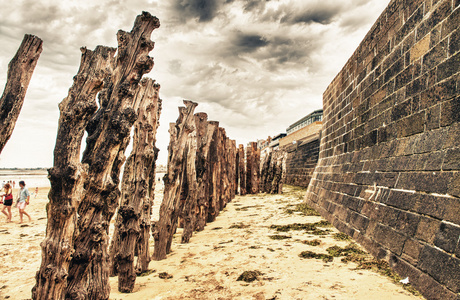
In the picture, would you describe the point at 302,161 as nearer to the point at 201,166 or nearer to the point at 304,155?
the point at 304,155

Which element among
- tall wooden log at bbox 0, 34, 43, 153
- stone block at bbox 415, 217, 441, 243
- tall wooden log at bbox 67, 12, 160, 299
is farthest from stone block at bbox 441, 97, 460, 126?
tall wooden log at bbox 0, 34, 43, 153

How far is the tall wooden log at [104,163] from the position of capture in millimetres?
2488

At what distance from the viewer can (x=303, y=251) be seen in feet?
14.7

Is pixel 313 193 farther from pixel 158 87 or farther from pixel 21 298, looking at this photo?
pixel 21 298

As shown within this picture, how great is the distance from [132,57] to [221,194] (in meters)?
7.03

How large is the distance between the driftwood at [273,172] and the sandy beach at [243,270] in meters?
7.90

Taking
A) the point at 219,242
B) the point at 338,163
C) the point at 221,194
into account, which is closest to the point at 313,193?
the point at 338,163

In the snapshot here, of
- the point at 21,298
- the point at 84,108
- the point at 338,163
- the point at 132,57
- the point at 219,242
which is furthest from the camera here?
the point at 338,163

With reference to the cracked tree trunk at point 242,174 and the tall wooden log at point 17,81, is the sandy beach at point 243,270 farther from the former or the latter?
the cracked tree trunk at point 242,174

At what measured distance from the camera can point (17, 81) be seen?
8.52ft

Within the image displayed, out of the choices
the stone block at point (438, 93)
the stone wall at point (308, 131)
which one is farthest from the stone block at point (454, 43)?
the stone wall at point (308, 131)

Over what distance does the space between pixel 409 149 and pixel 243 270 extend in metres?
2.76

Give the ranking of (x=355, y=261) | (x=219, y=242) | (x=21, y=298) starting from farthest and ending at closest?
(x=219, y=242) → (x=355, y=261) → (x=21, y=298)

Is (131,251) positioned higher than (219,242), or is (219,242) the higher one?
(131,251)
